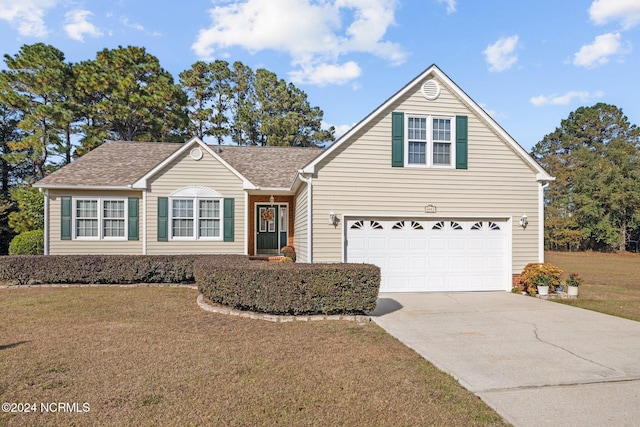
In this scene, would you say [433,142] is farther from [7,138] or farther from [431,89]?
[7,138]

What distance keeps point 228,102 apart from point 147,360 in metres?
34.1

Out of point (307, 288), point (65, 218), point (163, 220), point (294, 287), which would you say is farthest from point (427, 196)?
point (65, 218)

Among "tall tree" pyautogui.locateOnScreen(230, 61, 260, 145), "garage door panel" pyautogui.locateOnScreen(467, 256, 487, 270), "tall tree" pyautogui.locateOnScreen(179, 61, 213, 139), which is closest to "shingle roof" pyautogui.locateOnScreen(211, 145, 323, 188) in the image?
"garage door panel" pyautogui.locateOnScreen(467, 256, 487, 270)

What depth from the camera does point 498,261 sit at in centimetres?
1209

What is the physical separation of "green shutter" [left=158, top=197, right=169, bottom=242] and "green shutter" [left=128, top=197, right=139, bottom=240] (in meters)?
0.95

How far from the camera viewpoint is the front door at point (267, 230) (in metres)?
17.5

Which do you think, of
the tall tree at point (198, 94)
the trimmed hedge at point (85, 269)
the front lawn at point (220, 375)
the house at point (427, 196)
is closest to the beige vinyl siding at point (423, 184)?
the house at point (427, 196)

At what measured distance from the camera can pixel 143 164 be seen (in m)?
16.7

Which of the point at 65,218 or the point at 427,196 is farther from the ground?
the point at 427,196

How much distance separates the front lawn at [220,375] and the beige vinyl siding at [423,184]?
447 centimetres

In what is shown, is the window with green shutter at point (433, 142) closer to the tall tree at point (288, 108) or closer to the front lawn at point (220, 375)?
the front lawn at point (220, 375)

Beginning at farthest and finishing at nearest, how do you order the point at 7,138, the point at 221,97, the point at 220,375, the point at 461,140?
the point at 221,97 < the point at 7,138 < the point at 461,140 < the point at 220,375

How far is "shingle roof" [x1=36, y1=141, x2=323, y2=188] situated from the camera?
14.8 m

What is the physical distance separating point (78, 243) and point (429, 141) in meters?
12.5
